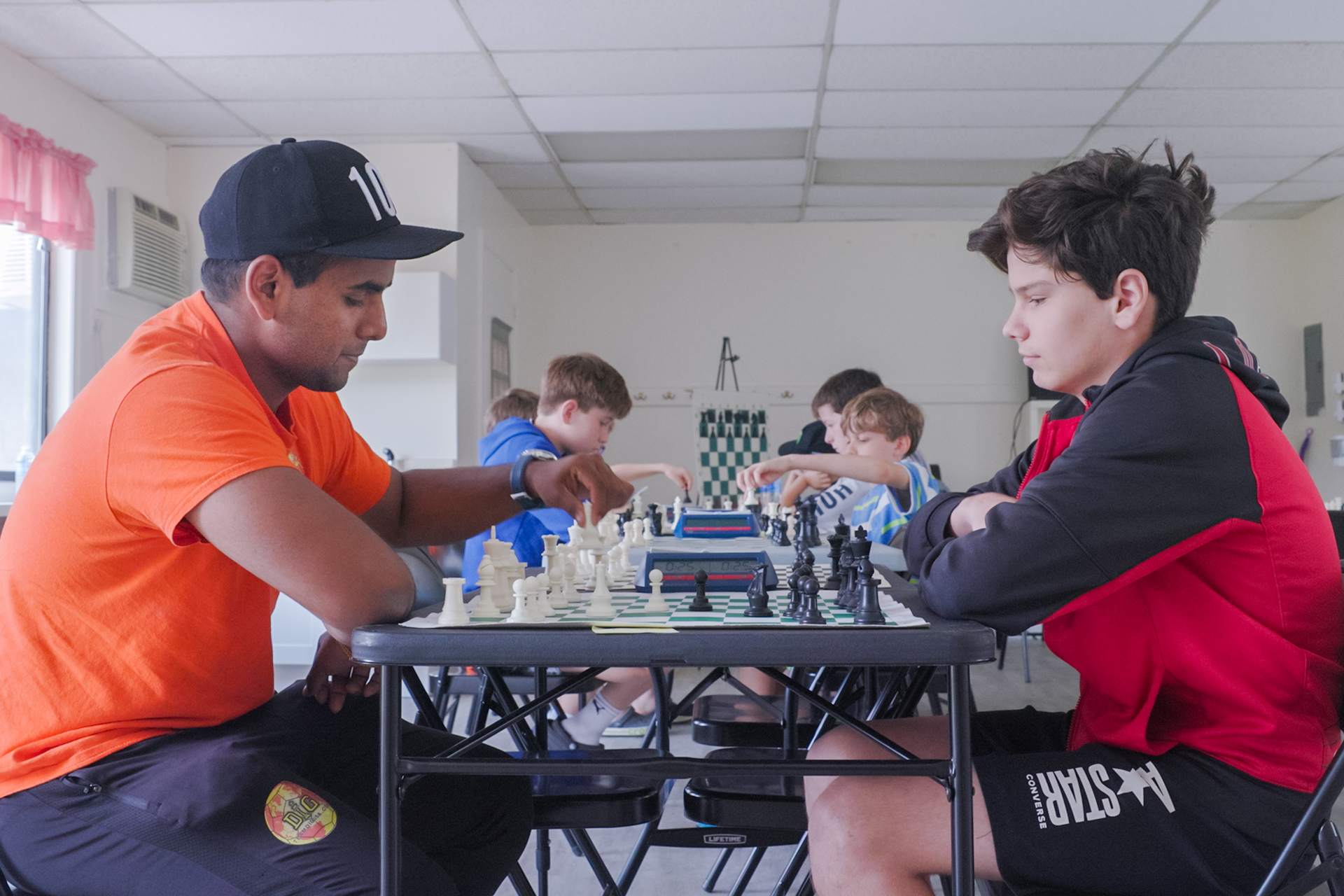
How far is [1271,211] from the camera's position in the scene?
659cm

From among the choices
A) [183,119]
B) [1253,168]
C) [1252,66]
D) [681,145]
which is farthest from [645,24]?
[1253,168]

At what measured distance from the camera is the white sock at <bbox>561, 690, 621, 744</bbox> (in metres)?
2.67

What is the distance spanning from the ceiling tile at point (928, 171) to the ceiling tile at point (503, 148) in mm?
1682

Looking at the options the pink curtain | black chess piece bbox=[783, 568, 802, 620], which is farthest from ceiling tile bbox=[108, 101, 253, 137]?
black chess piece bbox=[783, 568, 802, 620]

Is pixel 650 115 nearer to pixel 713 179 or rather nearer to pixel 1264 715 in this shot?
pixel 713 179

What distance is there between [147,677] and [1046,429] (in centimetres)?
115

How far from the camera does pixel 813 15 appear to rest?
3.81 m

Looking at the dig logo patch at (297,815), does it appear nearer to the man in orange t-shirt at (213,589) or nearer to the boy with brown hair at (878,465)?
the man in orange t-shirt at (213,589)

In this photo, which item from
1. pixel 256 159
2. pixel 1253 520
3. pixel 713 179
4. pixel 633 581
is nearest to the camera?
pixel 1253 520

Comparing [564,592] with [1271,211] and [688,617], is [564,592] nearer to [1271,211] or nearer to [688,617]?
[688,617]

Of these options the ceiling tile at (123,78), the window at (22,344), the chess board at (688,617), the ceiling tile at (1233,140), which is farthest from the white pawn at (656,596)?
the ceiling tile at (1233,140)

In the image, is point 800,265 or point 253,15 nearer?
point 253,15

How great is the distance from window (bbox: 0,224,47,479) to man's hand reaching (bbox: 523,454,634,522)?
3.63 meters

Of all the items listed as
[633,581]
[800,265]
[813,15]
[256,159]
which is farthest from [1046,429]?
[800,265]
